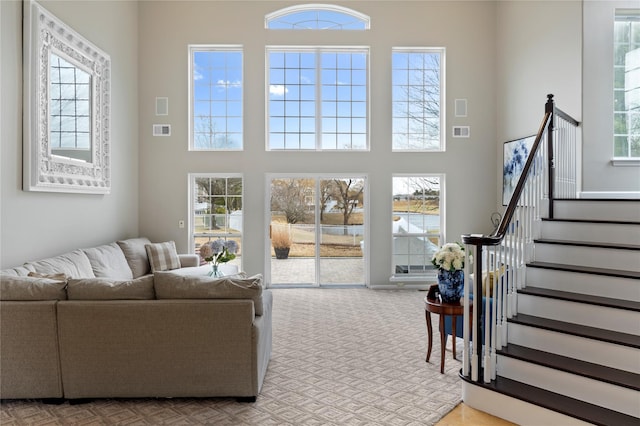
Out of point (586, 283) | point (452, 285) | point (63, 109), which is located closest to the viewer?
point (586, 283)

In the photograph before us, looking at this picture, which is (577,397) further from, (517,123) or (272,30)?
(272,30)

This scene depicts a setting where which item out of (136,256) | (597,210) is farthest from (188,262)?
(597,210)

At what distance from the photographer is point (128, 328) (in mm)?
2895

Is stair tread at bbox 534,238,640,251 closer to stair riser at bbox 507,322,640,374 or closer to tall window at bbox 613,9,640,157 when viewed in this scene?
stair riser at bbox 507,322,640,374

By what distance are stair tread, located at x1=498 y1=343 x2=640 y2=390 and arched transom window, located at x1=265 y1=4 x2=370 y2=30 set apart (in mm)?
5759

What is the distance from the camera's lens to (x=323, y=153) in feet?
22.8

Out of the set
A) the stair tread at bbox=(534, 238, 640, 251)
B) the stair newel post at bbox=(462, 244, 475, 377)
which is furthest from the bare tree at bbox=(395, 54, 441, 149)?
the stair newel post at bbox=(462, 244, 475, 377)

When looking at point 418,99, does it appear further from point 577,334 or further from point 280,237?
point 577,334

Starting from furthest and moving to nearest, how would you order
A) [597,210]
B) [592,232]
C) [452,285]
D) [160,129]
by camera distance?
[160,129], [597,210], [592,232], [452,285]

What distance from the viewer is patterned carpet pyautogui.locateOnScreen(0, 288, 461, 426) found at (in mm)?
2770

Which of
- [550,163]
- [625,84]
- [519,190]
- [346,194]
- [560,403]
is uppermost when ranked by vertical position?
[625,84]

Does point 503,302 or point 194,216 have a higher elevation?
point 194,216

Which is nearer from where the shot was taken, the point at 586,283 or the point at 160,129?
the point at 586,283

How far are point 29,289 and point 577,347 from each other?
3915mm
